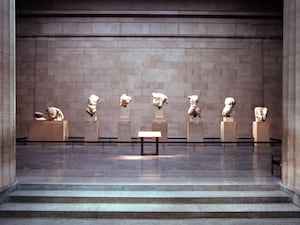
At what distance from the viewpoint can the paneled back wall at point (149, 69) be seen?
68.9 ft

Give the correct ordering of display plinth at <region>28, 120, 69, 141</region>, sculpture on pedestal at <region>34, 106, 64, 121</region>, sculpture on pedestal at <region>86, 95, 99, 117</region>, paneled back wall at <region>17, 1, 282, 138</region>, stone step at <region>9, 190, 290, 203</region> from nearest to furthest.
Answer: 1. stone step at <region>9, 190, 290, 203</region>
2. display plinth at <region>28, 120, 69, 141</region>
3. sculpture on pedestal at <region>34, 106, 64, 121</region>
4. sculpture on pedestal at <region>86, 95, 99, 117</region>
5. paneled back wall at <region>17, 1, 282, 138</region>

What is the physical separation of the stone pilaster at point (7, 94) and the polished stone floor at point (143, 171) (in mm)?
657

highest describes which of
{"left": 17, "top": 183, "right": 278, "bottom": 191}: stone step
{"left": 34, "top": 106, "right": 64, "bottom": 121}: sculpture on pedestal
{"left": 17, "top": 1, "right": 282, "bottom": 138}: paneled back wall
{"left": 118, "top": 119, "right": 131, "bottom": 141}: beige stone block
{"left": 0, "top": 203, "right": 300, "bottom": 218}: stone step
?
{"left": 17, "top": 1, "right": 282, "bottom": 138}: paneled back wall

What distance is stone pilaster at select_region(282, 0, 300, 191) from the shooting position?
23.1ft

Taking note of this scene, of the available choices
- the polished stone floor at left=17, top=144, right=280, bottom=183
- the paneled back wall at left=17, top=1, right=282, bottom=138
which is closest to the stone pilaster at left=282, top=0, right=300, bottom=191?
the polished stone floor at left=17, top=144, right=280, bottom=183

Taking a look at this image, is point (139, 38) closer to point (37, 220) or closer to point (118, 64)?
point (118, 64)

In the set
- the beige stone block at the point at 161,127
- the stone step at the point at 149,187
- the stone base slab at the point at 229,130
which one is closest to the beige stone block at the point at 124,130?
the beige stone block at the point at 161,127

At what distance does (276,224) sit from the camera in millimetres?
6168

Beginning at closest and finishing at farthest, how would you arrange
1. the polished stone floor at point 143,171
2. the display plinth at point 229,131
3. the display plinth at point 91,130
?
the polished stone floor at point 143,171, the display plinth at point 229,131, the display plinth at point 91,130

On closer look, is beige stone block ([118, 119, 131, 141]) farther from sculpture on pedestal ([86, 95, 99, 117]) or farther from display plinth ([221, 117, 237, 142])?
display plinth ([221, 117, 237, 142])

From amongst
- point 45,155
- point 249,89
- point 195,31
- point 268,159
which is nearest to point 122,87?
point 195,31

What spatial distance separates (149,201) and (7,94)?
3452 mm

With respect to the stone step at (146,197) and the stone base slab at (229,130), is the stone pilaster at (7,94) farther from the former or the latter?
the stone base slab at (229,130)

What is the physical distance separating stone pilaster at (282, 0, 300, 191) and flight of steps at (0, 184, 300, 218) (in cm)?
47
